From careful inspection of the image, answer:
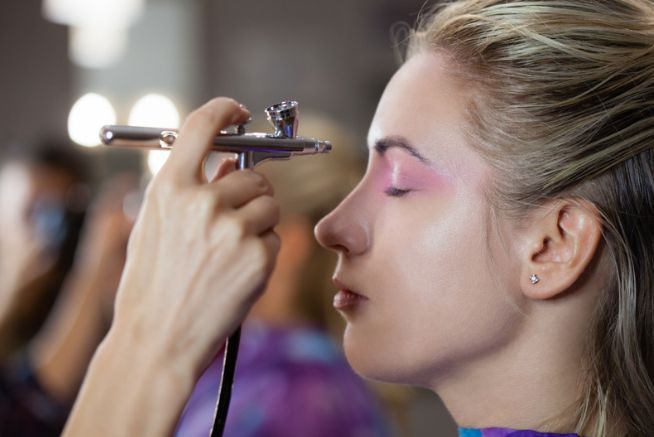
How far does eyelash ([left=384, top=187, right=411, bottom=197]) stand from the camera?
876mm

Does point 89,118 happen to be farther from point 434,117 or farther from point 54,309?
point 434,117

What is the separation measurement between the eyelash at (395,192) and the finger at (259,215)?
18cm

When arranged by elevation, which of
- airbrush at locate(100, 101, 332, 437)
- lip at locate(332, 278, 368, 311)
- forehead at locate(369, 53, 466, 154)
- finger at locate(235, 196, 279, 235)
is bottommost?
lip at locate(332, 278, 368, 311)

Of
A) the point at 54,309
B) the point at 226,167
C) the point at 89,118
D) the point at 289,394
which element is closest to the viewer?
the point at 226,167

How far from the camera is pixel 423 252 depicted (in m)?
0.85

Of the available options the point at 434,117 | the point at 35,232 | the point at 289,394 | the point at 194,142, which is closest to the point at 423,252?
the point at 434,117

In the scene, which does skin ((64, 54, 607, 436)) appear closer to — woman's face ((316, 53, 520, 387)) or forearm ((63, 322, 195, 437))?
woman's face ((316, 53, 520, 387))

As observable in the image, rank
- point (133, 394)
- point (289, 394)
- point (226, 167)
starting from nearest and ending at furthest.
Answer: point (133, 394) < point (226, 167) < point (289, 394)

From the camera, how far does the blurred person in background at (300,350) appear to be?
1636 millimetres

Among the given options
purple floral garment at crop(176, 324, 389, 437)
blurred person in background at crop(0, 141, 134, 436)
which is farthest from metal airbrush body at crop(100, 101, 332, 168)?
blurred person in background at crop(0, 141, 134, 436)

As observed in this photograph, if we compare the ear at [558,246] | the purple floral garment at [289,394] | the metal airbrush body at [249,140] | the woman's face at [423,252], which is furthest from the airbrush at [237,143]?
the purple floral garment at [289,394]

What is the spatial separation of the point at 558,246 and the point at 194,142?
0.38 m

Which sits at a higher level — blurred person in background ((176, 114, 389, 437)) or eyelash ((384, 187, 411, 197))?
eyelash ((384, 187, 411, 197))

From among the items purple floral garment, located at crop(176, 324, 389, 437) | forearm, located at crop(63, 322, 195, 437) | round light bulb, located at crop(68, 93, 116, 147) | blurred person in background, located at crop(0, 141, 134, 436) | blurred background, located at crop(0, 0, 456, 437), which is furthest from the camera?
blurred background, located at crop(0, 0, 456, 437)
